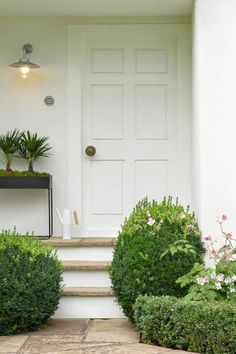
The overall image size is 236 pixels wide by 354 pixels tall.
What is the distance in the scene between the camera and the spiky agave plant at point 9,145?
7.68m

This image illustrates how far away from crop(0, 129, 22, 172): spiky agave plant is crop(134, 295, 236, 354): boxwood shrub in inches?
103

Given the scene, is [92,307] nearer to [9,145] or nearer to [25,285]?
[25,285]

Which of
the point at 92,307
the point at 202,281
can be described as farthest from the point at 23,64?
the point at 202,281

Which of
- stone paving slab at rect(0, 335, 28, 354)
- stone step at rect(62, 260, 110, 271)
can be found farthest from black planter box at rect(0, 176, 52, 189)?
stone paving slab at rect(0, 335, 28, 354)

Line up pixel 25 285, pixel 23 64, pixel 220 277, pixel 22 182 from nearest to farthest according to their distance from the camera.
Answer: pixel 220 277, pixel 25 285, pixel 22 182, pixel 23 64

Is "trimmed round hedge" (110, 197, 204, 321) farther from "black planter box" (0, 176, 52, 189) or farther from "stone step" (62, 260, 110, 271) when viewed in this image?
"black planter box" (0, 176, 52, 189)

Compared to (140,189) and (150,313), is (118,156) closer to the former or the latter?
(140,189)

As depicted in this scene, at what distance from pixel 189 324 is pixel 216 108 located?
2162 millimetres

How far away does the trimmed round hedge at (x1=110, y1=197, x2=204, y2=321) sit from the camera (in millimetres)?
6117

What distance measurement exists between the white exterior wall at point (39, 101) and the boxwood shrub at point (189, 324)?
2447 millimetres

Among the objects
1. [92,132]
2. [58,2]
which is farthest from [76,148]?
[58,2]

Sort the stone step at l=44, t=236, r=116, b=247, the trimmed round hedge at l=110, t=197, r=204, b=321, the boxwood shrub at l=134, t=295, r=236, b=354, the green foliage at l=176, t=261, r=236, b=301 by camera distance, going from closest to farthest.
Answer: the boxwood shrub at l=134, t=295, r=236, b=354, the green foliage at l=176, t=261, r=236, b=301, the trimmed round hedge at l=110, t=197, r=204, b=321, the stone step at l=44, t=236, r=116, b=247

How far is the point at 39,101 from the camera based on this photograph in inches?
313

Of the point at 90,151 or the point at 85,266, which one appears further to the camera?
the point at 90,151
